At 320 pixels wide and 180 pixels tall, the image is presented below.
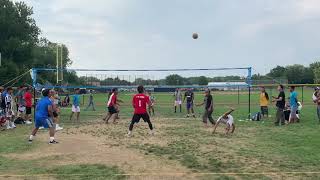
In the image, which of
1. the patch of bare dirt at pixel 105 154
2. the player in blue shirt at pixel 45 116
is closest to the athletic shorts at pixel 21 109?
the patch of bare dirt at pixel 105 154

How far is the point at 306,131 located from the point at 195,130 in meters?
4.11

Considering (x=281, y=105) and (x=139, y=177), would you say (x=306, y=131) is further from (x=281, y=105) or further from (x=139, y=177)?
(x=139, y=177)

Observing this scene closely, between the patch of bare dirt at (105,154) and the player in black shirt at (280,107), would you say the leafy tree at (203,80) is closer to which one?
the player in black shirt at (280,107)

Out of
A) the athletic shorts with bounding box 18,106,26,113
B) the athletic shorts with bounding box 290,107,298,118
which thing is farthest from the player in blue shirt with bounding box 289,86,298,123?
the athletic shorts with bounding box 18,106,26,113

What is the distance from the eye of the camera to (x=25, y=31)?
56562 millimetres

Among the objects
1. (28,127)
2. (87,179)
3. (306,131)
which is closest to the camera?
(87,179)

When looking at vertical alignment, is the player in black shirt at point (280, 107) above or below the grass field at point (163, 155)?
above

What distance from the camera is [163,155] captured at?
11.9 metres

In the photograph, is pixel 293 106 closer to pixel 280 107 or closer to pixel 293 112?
pixel 293 112

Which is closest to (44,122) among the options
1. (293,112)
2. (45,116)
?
(45,116)

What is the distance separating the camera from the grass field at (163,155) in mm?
9750

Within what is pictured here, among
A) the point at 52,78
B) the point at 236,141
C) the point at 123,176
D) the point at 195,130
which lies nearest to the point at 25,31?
the point at 52,78

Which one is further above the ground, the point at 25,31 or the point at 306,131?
the point at 25,31

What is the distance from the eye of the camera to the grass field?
9.75 meters
